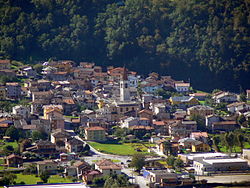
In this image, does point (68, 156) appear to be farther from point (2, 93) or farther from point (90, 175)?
point (2, 93)

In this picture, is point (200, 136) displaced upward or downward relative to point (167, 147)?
upward

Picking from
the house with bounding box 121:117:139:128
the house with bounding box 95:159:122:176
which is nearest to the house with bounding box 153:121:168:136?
the house with bounding box 121:117:139:128

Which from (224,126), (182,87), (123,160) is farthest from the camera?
(182,87)

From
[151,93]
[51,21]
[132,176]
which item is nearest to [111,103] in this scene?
[151,93]

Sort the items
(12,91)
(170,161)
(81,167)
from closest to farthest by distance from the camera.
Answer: (81,167)
(170,161)
(12,91)

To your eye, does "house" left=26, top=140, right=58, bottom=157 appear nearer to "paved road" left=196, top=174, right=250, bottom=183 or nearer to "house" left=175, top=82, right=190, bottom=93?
"paved road" left=196, top=174, right=250, bottom=183

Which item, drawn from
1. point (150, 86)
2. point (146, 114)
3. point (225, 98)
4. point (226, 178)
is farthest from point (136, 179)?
point (150, 86)

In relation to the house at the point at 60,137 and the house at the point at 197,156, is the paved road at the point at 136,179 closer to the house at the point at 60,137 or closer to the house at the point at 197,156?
the house at the point at 197,156

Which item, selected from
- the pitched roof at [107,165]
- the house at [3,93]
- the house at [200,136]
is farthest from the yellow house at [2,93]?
the pitched roof at [107,165]
